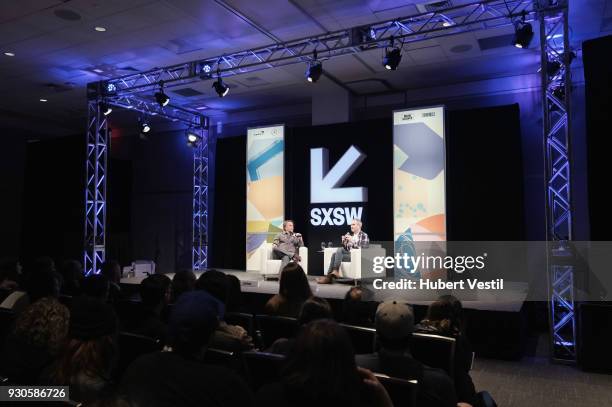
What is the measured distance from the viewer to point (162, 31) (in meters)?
6.20

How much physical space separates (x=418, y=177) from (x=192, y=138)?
4.86 metres

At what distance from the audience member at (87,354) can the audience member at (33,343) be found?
22 centimetres

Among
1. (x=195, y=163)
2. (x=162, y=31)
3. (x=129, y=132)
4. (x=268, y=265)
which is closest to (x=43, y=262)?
(x=162, y=31)

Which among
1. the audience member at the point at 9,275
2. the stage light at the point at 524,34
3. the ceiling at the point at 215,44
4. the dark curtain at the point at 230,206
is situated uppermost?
the ceiling at the point at 215,44

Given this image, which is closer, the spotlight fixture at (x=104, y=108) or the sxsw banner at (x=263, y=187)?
the spotlight fixture at (x=104, y=108)

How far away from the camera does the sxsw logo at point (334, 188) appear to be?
8.47 meters

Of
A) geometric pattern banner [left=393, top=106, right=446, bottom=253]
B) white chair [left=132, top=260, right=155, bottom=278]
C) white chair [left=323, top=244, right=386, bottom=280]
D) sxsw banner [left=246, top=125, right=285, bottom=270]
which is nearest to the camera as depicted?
white chair [left=323, top=244, right=386, bottom=280]

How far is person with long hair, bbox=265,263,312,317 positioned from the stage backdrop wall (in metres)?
5.19

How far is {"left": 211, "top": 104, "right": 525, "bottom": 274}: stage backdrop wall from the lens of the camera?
7473 millimetres

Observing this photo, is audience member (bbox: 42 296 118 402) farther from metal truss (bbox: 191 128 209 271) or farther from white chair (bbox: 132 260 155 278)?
metal truss (bbox: 191 128 209 271)

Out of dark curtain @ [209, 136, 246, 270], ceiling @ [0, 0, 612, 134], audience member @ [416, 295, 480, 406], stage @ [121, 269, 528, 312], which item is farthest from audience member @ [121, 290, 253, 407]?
dark curtain @ [209, 136, 246, 270]

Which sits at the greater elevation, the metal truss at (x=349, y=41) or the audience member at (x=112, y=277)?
the metal truss at (x=349, y=41)

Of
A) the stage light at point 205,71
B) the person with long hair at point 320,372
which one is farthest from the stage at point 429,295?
the stage light at point 205,71

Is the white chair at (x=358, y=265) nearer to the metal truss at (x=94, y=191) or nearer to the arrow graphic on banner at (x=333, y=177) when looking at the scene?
the arrow graphic on banner at (x=333, y=177)
